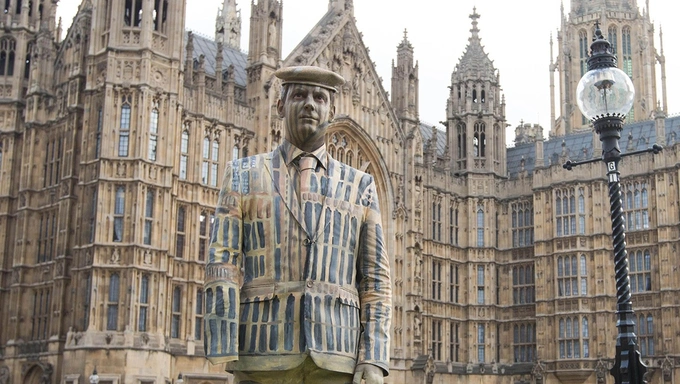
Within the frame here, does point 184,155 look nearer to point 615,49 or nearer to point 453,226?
point 453,226

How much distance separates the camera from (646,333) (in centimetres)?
4672

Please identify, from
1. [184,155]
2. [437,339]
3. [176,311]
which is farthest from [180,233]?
[437,339]

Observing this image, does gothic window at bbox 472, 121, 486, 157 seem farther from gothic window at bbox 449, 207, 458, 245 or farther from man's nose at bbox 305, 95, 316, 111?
man's nose at bbox 305, 95, 316, 111

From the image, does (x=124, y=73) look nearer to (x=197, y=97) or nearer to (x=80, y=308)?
(x=197, y=97)

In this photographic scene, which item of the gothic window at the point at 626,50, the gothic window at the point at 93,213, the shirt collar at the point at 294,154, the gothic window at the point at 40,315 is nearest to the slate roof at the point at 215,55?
the gothic window at the point at 93,213

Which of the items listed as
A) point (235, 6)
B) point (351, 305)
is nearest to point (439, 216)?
point (235, 6)

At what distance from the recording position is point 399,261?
45.3 metres

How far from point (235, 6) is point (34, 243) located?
1548 inches

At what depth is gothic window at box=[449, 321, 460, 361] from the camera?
49.5 meters

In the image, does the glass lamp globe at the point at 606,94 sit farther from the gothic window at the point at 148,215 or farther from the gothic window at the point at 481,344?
the gothic window at the point at 481,344

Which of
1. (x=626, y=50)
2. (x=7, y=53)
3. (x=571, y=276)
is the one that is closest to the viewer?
(x=7, y=53)

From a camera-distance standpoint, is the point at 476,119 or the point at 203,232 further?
the point at 476,119

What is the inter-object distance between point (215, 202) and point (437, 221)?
1667 cm

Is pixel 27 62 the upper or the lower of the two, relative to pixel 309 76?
upper
